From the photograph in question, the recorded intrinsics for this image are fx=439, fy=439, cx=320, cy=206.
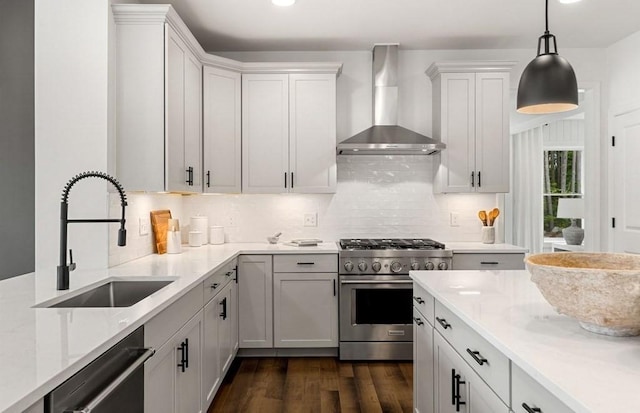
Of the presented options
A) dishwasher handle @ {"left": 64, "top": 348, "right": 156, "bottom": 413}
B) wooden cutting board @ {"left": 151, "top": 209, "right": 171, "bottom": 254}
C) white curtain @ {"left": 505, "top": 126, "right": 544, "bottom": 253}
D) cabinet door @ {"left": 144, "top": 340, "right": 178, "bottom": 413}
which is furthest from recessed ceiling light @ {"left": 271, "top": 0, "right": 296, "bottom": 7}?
white curtain @ {"left": 505, "top": 126, "right": 544, "bottom": 253}

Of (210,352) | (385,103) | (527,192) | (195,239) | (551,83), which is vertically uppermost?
(385,103)

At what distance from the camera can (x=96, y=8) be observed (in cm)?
259

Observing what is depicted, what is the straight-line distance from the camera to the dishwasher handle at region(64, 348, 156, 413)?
1160 mm

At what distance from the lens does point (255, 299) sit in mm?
3629

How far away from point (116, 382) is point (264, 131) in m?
2.83

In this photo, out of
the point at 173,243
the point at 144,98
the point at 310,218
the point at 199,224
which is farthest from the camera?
the point at 310,218

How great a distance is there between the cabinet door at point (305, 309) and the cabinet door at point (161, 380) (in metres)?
1.68

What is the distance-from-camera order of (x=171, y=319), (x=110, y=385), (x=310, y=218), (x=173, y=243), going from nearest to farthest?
(x=110, y=385), (x=171, y=319), (x=173, y=243), (x=310, y=218)

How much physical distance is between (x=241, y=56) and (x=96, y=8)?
1754mm

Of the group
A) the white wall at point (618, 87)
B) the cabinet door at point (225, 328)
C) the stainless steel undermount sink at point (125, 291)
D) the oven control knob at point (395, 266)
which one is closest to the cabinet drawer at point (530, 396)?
the stainless steel undermount sink at point (125, 291)

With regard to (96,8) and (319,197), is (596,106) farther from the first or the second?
(96,8)

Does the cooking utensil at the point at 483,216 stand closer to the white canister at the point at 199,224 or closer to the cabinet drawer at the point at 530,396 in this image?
the white canister at the point at 199,224

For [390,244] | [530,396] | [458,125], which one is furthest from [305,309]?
[530,396]

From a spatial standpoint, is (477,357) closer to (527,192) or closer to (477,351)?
(477,351)
